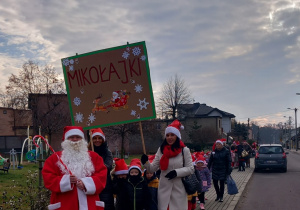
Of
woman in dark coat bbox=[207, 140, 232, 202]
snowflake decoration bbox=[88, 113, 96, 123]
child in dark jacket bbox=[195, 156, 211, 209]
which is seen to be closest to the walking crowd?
snowflake decoration bbox=[88, 113, 96, 123]

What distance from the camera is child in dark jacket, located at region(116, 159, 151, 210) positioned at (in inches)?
235

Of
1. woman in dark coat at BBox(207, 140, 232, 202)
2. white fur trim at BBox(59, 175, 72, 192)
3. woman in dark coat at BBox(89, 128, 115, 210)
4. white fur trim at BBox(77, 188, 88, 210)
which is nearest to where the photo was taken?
white fur trim at BBox(59, 175, 72, 192)

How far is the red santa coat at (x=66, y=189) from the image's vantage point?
14.2ft

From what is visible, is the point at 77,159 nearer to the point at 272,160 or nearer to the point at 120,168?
the point at 120,168

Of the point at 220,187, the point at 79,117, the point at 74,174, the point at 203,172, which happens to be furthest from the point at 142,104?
the point at 220,187

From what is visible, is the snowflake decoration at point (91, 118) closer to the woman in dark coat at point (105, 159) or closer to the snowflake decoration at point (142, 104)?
the woman in dark coat at point (105, 159)

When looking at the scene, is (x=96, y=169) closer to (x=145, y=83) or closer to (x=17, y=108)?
(x=145, y=83)

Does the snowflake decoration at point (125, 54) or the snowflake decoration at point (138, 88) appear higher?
the snowflake decoration at point (125, 54)

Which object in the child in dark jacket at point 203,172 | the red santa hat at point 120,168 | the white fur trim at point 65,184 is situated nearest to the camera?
the white fur trim at point 65,184

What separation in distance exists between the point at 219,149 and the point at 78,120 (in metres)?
5.74

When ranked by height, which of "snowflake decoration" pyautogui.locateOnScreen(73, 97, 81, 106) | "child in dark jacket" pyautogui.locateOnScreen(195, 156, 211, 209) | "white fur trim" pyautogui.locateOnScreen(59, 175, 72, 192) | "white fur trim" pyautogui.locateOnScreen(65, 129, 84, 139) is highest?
"snowflake decoration" pyautogui.locateOnScreen(73, 97, 81, 106)

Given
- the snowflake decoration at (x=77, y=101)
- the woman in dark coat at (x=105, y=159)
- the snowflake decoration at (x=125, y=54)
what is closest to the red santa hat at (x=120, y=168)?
the woman in dark coat at (x=105, y=159)

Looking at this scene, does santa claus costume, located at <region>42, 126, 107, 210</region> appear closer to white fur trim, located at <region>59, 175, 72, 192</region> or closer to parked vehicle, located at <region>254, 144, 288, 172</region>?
white fur trim, located at <region>59, 175, 72, 192</region>

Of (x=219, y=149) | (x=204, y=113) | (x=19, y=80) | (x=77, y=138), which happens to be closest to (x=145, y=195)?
(x=77, y=138)
